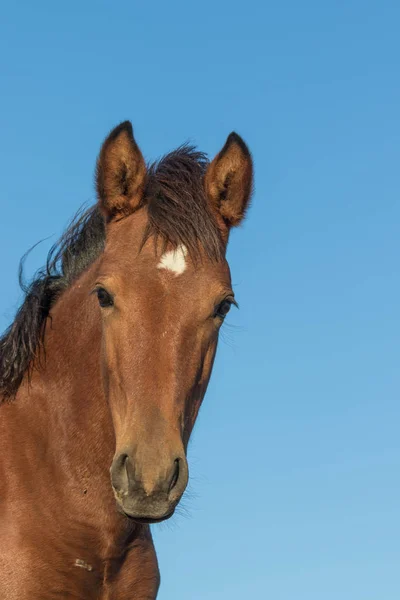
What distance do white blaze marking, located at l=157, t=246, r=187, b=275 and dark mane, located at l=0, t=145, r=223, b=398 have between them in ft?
0.23

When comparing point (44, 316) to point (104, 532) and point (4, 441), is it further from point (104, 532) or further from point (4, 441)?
point (104, 532)

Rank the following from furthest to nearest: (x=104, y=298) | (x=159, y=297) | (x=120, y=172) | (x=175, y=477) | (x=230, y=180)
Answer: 1. (x=230, y=180)
2. (x=120, y=172)
3. (x=104, y=298)
4. (x=159, y=297)
5. (x=175, y=477)

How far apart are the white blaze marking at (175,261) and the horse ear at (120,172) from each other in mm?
709

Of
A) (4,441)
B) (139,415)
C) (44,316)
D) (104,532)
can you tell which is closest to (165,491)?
(139,415)

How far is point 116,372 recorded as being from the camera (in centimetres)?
688

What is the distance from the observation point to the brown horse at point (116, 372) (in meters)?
6.54

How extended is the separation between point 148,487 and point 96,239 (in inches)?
100.0

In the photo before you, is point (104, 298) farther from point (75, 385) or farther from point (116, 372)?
point (75, 385)

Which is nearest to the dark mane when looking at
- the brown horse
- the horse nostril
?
the brown horse

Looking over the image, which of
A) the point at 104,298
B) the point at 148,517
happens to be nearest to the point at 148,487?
the point at 148,517

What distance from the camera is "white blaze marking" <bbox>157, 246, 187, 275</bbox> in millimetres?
6977

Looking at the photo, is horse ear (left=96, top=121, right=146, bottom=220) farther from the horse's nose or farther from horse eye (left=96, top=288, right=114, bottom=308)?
the horse's nose

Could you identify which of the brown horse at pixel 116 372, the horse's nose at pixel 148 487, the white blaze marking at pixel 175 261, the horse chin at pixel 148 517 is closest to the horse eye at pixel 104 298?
the brown horse at pixel 116 372

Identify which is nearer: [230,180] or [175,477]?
[175,477]
